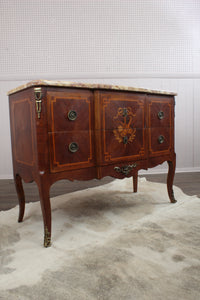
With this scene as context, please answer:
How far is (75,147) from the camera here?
2.00m

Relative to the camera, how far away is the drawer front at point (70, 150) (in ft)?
6.23

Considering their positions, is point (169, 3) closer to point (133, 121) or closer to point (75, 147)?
point (133, 121)

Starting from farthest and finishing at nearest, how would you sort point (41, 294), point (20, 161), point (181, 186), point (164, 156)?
point (181, 186)
point (164, 156)
point (20, 161)
point (41, 294)

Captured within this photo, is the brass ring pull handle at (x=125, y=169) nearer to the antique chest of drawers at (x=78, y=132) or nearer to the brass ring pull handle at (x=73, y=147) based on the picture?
the antique chest of drawers at (x=78, y=132)

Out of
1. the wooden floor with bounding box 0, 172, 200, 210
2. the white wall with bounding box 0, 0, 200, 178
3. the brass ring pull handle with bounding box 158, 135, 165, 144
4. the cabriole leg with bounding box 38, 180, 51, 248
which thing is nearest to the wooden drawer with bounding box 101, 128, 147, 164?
the brass ring pull handle with bounding box 158, 135, 165, 144

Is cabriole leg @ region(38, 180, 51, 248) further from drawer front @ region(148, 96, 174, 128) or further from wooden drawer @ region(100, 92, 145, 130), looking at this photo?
drawer front @ region(148, 96, 174, 128)

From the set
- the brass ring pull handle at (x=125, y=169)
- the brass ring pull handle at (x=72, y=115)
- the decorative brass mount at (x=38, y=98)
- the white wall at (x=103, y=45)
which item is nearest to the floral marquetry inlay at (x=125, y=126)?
the brass ring pull handle at (x=125, y=169)

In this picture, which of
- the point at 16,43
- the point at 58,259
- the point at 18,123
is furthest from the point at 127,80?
the point at 58,259

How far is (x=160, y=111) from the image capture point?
2586 millimetres

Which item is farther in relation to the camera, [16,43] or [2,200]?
[16,43]

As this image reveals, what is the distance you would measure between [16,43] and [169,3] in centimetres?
264

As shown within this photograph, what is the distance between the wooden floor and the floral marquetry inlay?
1.33 metres

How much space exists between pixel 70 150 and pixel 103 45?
2.94m

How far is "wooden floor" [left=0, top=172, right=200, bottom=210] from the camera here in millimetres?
3103
